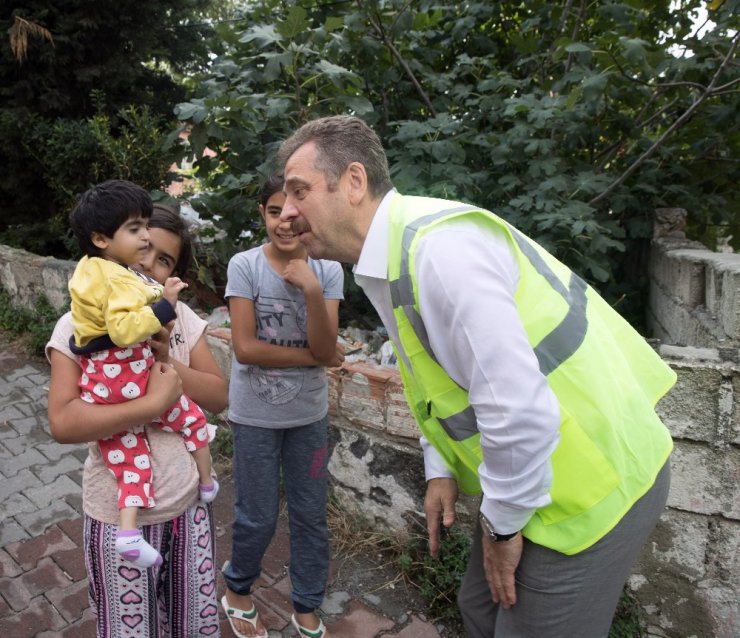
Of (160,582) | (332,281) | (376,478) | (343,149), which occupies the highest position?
Result: (343,149)

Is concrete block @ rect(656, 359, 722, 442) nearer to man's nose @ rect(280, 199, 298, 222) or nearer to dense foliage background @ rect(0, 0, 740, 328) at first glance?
dense foliage background @ rect(0, 0, 740, 328)

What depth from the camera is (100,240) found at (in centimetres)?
184

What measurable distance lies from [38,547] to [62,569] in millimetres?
276

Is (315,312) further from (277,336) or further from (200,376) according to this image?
(200,376)

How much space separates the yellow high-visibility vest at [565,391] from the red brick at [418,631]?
4.78 feet

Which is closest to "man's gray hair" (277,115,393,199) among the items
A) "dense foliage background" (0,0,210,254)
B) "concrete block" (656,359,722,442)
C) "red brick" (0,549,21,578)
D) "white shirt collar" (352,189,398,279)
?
"white shirt collar" (352,189,398,279)

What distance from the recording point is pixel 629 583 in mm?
2473

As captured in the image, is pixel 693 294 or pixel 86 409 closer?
pixel 86 409

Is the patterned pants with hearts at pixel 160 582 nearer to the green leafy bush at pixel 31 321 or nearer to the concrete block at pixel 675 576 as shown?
the concrete block at pixel 675 576

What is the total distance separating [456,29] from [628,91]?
1172 millimetres

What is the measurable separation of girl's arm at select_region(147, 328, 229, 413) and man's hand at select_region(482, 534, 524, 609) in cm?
107

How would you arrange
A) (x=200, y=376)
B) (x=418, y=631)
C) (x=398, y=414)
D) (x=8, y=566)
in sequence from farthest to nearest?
(x=8, y=566) → (x=398, y=414) → (x=418, y=631) → (x=200, y=376)

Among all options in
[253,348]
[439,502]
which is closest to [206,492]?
[253,348]

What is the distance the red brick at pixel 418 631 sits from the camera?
2.59m
